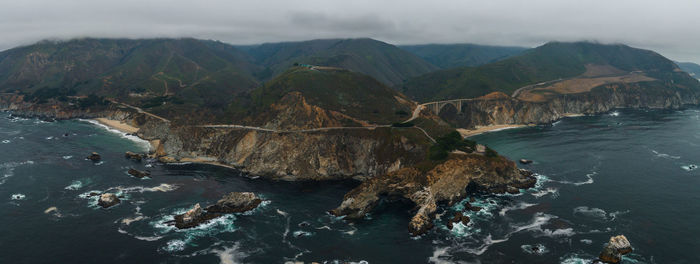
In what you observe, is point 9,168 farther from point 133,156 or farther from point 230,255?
point 230,255

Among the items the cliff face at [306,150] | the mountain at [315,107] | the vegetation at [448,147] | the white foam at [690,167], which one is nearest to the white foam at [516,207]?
the vegetation at [448,147]

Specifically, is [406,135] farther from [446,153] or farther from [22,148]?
[22,148]

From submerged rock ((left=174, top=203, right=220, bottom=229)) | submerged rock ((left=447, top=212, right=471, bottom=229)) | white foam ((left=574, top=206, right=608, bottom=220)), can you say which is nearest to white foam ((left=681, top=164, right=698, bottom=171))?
white foam ((left=574, top=206, right=608, bottom=220))

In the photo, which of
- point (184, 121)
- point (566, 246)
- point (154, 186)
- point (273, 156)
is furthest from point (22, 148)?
point (566, 246)

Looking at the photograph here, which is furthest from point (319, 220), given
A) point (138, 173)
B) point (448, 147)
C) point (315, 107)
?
point (138, 173)

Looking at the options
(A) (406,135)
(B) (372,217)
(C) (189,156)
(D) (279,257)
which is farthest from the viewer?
(C) (189,156)

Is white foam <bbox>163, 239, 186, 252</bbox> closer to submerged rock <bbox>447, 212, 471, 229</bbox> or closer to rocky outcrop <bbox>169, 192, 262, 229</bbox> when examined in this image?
rocky outcrop <bbox>169, 192, 262, 229</bbox>
